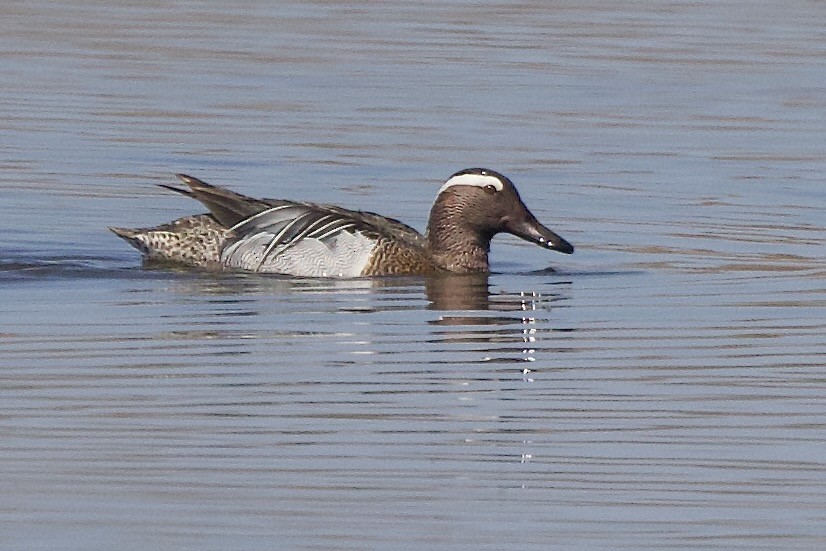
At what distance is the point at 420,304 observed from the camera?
10828mm

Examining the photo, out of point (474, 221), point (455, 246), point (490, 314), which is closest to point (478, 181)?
point (474, 221)

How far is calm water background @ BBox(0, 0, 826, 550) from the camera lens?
22.2 ft

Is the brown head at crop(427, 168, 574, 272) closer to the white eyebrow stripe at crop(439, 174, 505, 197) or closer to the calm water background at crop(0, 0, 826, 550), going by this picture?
the white eyebrow stripe at crop(439, 174, 505, 197)

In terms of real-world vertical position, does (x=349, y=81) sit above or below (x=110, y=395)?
above

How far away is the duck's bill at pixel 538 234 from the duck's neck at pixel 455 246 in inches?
7.5

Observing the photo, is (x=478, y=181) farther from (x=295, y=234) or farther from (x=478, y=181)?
(x=295, y=234)

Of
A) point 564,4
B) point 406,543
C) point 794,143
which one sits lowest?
point 406,543

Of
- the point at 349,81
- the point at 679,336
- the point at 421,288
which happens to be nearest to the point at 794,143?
the point at 349,81

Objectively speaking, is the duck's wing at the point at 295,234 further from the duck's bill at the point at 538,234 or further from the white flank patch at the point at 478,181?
the duck's bill at the point at 538,234

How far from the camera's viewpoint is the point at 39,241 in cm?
1252

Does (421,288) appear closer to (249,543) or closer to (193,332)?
(193,332)

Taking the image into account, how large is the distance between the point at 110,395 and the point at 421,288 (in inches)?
140

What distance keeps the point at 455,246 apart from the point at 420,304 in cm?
137

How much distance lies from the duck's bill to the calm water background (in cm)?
18
